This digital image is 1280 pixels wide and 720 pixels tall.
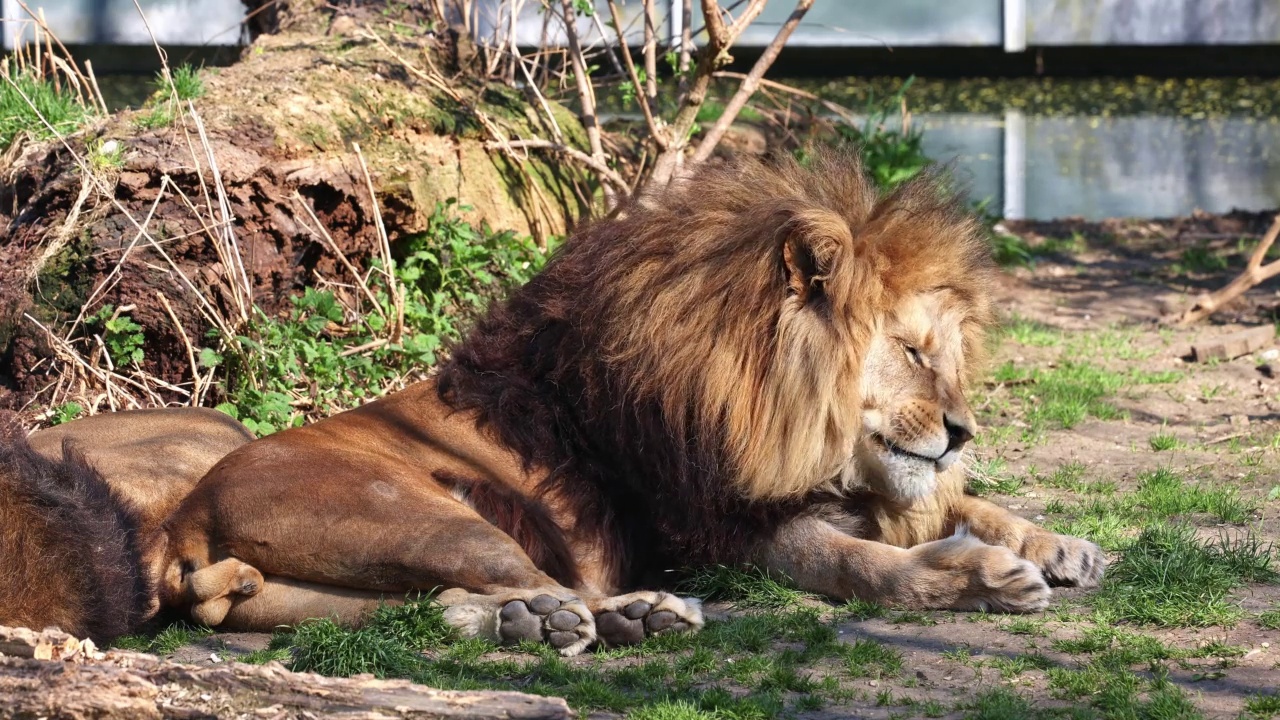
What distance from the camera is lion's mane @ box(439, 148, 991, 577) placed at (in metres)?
3.94

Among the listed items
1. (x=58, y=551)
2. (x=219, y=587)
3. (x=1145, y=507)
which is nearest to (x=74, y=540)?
(x=58, y=551)

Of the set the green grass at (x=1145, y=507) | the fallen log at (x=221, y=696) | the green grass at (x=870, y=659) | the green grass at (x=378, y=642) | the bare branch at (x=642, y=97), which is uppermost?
the bare branch at (x=642, y=97)

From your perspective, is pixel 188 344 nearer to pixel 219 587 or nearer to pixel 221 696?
pixel 219 587

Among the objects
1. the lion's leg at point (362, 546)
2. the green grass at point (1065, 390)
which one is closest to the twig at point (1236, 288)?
the green grass at point (1065, 390)

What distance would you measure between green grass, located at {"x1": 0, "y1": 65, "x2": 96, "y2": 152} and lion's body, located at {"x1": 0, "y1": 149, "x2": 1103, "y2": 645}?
10.8 ft

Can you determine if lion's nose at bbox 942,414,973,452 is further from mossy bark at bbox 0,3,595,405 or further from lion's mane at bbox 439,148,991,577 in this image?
mossy bark at bbox 0,3,595,405

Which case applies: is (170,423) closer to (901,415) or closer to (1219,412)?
(901,415)

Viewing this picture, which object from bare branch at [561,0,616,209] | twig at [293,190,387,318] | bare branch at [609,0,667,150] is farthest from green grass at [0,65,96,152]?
bare branch at [609,0,667,150]

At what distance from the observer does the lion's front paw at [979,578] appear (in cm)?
381

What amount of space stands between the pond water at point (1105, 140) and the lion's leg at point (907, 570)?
8666 mm

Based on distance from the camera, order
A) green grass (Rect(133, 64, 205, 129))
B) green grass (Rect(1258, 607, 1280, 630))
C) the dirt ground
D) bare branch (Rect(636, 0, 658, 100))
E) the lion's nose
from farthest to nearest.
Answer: bare branch (Rect(636, 0, 658, 100)), green grass (Rect(133, 64, 205, 129)), the lion's nose, green grass (Rect(1258, 607, 1280, 630)), the dirt ground

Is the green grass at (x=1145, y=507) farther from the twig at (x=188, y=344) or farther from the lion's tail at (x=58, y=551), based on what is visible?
the twig at (x=188, y=344)

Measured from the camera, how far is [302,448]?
4.07 metres

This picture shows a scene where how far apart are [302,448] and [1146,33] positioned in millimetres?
11999
